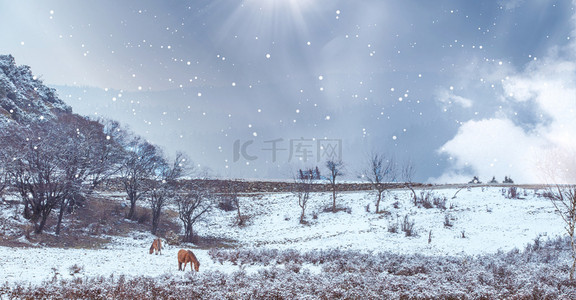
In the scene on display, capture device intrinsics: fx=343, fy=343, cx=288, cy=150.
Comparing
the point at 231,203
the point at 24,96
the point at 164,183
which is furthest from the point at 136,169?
the point at 24,96

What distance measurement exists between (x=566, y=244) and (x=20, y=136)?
43055 mm

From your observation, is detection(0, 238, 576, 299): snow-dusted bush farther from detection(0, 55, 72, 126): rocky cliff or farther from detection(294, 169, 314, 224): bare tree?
detection(0, 55, 72, 126): rocky cliff

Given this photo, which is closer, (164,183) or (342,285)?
(342,285)

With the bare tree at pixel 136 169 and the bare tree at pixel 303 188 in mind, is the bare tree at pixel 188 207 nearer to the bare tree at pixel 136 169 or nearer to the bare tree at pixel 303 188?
the bare tree at pixel 136 169

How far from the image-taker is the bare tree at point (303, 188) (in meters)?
41.2

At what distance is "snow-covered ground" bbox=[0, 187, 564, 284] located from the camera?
16.7m

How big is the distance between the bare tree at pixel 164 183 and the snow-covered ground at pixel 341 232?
10.7 feet

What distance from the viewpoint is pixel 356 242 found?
2822cm

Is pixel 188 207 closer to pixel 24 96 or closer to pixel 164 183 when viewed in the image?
pixel 164 183

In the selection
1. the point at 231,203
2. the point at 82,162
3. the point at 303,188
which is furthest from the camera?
the point at 231,203

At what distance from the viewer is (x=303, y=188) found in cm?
4641

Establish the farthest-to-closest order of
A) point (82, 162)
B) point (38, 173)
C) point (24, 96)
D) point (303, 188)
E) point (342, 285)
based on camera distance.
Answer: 1. point (24, 96)
2. point (303, 188)
3. point (82, 162)
4. point (38, 173)
5. point (342, 285)

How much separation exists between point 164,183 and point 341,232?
19266 mm

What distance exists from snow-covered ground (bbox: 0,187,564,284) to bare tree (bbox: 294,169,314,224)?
109cm
